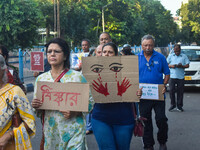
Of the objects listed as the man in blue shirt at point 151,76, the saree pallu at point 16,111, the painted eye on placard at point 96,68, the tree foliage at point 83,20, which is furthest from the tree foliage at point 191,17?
the saree pallu at point 16,111

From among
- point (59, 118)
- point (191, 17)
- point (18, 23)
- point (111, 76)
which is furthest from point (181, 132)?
Result: point (191, 17)

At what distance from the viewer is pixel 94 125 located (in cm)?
385

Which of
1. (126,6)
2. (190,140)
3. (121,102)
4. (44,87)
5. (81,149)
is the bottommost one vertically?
Result: (190,140)

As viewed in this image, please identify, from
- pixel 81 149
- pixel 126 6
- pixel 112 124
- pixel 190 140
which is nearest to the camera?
pixel 81 149

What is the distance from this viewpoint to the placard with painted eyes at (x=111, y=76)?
3789 millimetres

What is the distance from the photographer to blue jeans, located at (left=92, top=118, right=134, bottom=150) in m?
3.72

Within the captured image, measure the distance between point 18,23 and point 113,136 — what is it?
986 cm

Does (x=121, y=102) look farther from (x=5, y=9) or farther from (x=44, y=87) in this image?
(x=5, y=9)

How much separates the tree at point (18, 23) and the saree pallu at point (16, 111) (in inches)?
394

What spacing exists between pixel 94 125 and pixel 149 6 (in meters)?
72.0

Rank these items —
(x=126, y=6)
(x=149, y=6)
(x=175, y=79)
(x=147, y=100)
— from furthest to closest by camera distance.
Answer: (x=149, y=6), (x=126, y=6), (x=175, y=79), (x=147, y=100)

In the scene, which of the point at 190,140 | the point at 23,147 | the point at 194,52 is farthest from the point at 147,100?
the point at 194,52

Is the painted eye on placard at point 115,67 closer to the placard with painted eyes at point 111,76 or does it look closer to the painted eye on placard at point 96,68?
the placard with painted eyes at point 111,76

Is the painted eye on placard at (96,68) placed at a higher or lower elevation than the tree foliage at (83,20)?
lower
